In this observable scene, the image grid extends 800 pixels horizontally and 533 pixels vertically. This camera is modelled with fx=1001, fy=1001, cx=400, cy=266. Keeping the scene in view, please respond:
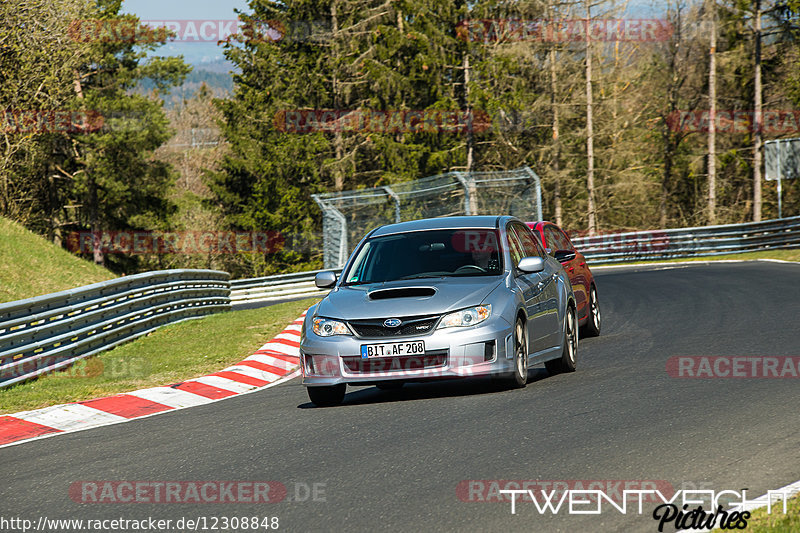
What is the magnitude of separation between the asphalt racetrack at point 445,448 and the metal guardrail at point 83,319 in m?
3.35

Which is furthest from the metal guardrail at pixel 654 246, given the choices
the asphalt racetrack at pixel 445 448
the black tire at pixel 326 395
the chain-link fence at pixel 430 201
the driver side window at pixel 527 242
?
the black tire at pixel 326 395

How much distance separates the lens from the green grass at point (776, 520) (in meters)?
4.55

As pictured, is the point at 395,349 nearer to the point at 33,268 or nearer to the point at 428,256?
the point at 428,256

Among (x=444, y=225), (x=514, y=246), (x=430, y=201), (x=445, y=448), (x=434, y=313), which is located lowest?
(x=445, y=448)

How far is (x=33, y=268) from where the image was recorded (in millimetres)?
24625

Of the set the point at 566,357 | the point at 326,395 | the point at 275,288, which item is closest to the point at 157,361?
the point at 326,395

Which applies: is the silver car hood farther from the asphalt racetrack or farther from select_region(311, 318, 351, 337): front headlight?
the asphalt racetrack

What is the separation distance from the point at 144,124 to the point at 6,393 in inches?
1565

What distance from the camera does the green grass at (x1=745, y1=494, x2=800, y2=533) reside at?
4.55 m

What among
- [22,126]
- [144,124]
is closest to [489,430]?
[22,126]

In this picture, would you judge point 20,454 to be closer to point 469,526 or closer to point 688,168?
point 469,526

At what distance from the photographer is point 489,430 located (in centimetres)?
724

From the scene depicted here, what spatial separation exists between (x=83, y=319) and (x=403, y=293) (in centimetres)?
686

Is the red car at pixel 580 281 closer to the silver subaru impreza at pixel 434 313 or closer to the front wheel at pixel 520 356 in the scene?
the silver subaru impreza at pixel 434 313
